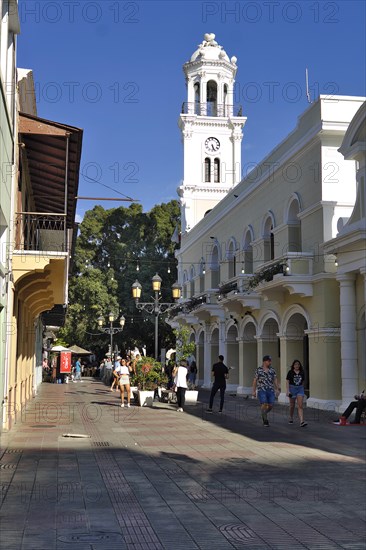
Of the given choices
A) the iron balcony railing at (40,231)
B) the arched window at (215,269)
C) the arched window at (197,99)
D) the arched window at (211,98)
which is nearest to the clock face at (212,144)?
the arched window at (211,98)

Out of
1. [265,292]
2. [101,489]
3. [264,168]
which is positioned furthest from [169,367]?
[101,489]

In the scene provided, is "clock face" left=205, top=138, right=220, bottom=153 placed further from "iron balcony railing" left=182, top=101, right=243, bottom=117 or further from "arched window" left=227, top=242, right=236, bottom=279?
"arched window" left=227, top=242, right=236, bottom=279

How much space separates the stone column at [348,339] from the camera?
17.9 meters

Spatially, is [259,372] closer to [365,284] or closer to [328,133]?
[365,284]

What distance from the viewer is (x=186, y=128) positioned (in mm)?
43219

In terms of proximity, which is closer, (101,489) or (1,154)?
(101,489)

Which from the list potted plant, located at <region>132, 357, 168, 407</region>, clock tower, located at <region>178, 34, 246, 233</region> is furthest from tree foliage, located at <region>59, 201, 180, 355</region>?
potted plant, located at <region>132, 357, 168, 407</region>

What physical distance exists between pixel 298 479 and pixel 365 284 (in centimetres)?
895

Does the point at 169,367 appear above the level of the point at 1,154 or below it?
below

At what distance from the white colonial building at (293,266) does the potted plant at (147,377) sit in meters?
4.41

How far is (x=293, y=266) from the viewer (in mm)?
20562

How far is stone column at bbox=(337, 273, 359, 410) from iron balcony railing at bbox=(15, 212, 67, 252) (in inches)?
304

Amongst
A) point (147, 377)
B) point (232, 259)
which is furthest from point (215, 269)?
point (147, 377)

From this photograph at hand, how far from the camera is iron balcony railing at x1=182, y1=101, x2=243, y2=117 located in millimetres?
43938
